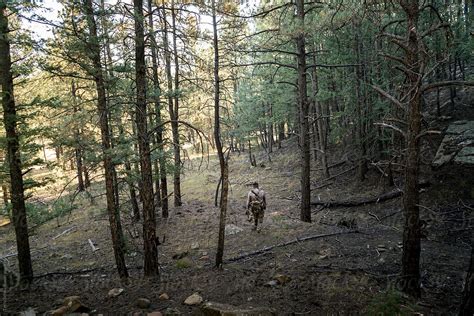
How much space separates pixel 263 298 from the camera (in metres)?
A: 6.98

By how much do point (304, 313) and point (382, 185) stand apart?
41.9 feet

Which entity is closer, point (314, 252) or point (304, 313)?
point (304, 313)

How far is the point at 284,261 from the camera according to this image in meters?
9.09

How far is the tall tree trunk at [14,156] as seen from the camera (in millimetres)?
9445

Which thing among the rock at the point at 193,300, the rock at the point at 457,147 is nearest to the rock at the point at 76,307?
the rock at the point at 193,300

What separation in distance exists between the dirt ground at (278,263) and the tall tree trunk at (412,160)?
31cm

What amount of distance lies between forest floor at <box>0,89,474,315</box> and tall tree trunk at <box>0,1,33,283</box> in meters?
0.86

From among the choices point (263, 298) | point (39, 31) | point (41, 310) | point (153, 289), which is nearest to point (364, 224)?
point (263, 298)

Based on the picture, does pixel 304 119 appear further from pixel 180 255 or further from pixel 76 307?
pixel 76 307

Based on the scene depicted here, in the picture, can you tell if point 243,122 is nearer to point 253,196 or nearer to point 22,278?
point 253,196

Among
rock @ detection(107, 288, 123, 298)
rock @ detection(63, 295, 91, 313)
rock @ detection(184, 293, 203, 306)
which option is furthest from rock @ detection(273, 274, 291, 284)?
rock @ detection(63, 295, 91, 313)

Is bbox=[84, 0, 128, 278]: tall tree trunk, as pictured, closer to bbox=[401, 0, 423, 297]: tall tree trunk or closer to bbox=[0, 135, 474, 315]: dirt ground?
bbox=[0, 135, 474, 315]: dirt ground

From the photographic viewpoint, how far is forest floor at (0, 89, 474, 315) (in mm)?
6832

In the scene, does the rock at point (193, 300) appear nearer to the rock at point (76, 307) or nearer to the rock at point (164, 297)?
the rock at point (164, 297)
